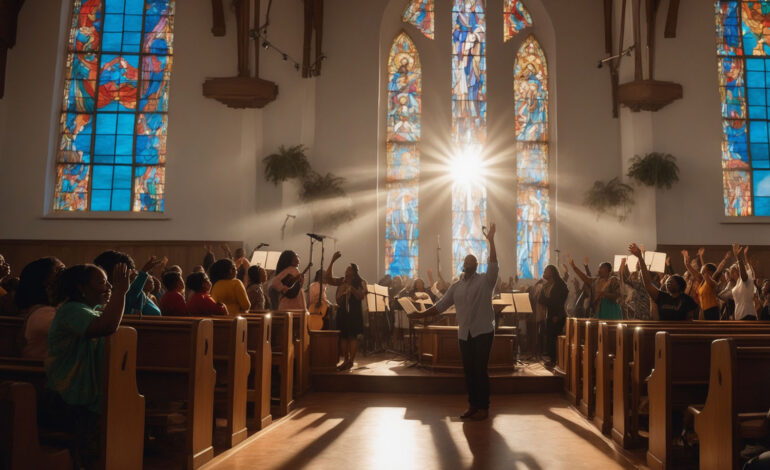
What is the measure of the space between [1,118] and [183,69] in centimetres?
335

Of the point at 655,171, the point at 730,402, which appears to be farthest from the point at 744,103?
the point at 730,402

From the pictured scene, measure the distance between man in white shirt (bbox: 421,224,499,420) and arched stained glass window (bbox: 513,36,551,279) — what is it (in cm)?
771

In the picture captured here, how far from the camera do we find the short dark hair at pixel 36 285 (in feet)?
11.9

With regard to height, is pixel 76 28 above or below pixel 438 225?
above

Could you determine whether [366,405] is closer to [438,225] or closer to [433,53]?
[438,225]

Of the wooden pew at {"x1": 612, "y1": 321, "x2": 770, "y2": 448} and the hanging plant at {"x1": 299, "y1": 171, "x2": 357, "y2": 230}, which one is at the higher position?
the hanging plant at {"x1": 299, "y1": 171, "x2": 357, "y2": 230}

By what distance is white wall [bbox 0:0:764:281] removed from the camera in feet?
40.8

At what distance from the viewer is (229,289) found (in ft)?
19.9

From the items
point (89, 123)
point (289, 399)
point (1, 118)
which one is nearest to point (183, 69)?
point (89, 123)

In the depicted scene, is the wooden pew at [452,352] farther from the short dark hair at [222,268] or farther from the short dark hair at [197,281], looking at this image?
the short dark hair at [197,281]

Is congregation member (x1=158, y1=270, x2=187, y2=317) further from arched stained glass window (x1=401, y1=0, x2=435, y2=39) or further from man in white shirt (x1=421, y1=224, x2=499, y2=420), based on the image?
arched stained glass window (x1=401, y1=0, x2=435, y2=39)

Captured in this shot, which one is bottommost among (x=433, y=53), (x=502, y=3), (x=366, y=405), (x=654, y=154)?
(x=366, y=405)

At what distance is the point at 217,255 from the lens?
12.2 m

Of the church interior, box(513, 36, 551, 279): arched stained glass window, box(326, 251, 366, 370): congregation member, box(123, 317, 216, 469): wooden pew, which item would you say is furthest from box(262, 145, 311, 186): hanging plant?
box(123, 317, 216, 469): wooden pew
